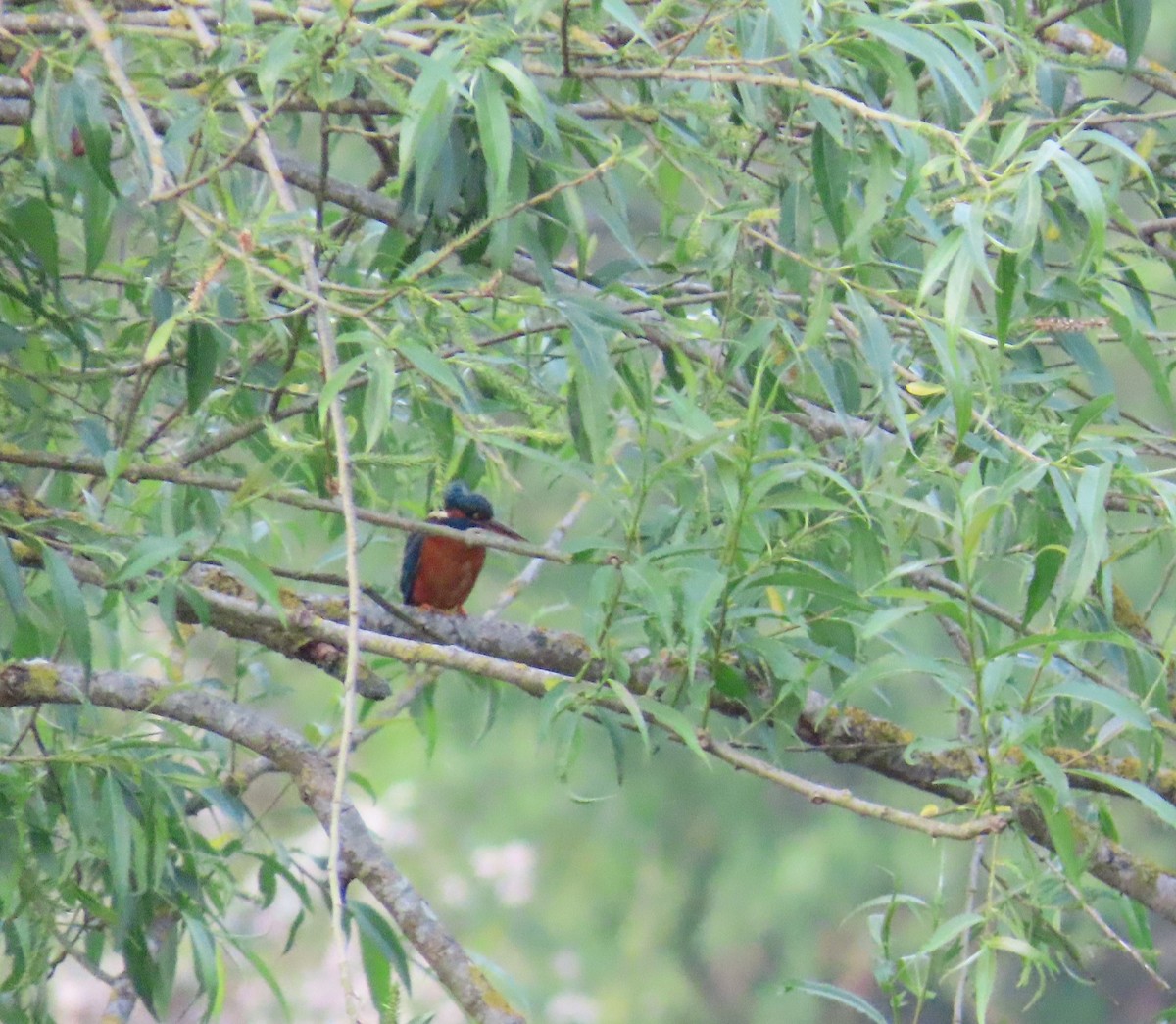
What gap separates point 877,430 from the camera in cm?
196

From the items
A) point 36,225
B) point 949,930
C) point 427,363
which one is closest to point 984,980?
point 949,930

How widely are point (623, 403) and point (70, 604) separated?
2.43ft

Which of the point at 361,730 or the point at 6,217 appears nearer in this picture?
the point at 6,217

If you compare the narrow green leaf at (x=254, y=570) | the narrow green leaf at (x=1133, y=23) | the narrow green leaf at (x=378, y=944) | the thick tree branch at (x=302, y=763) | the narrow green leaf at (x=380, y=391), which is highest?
the narrow green leaf at (x=1133, y=23)

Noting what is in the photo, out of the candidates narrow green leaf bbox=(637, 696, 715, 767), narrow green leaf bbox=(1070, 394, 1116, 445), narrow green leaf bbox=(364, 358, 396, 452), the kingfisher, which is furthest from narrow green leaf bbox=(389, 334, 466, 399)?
the kingfisher

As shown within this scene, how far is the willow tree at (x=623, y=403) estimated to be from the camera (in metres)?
1.57

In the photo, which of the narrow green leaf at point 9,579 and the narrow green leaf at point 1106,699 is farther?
the narrow green leaf at point 9,579

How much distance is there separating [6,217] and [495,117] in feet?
2.94

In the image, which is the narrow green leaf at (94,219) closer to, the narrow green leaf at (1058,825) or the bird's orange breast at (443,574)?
the narrow green leaf at (1058,825)

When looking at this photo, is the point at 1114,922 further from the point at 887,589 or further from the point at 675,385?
the point at 887,589

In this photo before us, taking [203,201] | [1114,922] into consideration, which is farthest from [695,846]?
[203,201]

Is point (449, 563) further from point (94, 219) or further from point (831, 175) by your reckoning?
point (831, 175)

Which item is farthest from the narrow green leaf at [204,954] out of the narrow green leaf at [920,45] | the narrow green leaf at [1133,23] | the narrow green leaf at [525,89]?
the narrow green leaf at [1133,23]

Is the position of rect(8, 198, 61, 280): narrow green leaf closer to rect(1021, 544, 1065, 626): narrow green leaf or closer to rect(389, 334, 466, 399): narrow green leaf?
rect(389, 334, 466, 399): narrow green leaf
